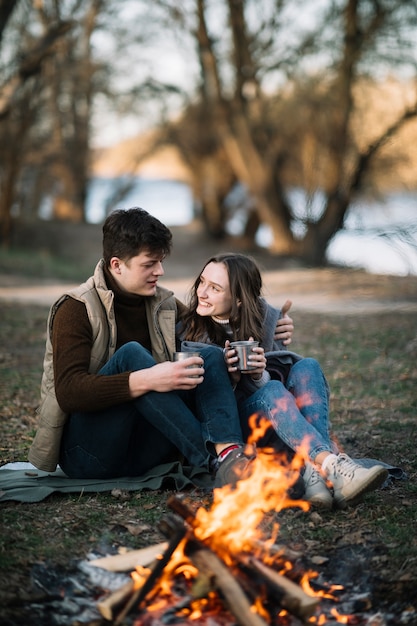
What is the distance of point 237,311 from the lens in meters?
4.10

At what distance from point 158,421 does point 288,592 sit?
125 cm

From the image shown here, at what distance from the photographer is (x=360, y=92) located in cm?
1645

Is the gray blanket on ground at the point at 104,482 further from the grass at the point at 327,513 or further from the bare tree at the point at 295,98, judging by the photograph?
the bare tree at the point at 295,98

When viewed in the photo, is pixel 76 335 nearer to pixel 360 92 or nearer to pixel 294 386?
pixel 294 386

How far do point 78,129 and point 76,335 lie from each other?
17594 millimetres

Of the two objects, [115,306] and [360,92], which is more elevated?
[360,92]

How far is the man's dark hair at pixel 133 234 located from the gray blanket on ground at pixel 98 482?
106cm

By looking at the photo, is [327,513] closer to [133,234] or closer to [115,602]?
[115,602]

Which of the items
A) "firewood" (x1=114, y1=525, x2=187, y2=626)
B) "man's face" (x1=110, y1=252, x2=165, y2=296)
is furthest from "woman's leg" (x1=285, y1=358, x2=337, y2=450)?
"firewood" (x1=114, y1=525, x2=187, y2=626)

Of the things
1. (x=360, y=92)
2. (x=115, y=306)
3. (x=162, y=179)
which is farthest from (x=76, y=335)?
(x=162, y=179)

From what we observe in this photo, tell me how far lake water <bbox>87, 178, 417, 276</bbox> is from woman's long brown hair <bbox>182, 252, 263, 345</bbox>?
149 cm

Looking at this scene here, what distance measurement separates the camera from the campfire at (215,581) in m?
2.65

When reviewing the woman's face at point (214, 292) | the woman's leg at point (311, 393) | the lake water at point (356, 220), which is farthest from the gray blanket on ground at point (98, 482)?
the lake water at point (356, 220)

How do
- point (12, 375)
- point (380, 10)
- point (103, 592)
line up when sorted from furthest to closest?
1. point (380, 10)
2. point (12, 375)
3. point (103, 592)
